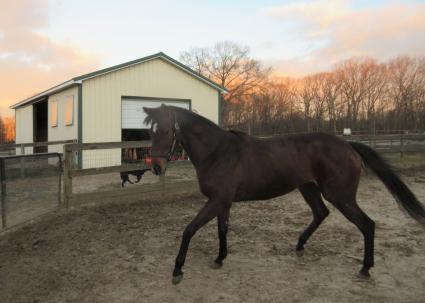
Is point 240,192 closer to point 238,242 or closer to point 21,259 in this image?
point 238,242

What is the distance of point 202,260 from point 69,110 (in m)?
11.4

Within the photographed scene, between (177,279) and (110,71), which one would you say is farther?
(110,71)

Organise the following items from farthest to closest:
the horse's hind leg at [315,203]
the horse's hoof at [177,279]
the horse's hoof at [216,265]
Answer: the horse's hind leg at [315,203]
the horse's hoof at [216,265]
the horse's hoof at [177,279]

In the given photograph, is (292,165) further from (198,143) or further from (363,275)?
(363,275)

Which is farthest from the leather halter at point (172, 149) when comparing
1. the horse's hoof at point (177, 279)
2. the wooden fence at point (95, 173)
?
the wooden fence at point (95, 173)

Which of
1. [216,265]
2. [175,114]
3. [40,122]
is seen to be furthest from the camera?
[40,122]

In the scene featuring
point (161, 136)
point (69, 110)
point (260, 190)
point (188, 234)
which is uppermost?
point (69, 110)

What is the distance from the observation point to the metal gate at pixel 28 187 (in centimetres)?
489

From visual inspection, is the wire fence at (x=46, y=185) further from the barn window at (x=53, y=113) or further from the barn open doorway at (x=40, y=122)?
the barn open doorway at (x=40, y=122)

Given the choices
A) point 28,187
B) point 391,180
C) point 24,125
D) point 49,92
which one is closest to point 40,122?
point 24,125

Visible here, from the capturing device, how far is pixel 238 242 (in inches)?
184

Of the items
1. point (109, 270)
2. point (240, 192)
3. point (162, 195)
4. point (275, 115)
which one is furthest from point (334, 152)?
point (275, 115)

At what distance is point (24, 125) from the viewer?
19969 millimetres

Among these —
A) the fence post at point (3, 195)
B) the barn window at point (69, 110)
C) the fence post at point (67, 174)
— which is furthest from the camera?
the barn window at point (69, 110)
